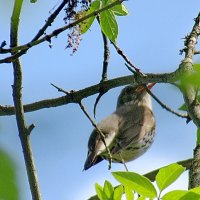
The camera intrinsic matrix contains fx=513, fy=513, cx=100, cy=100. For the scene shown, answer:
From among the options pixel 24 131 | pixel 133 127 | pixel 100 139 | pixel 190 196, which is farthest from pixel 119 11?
pixel 133 127

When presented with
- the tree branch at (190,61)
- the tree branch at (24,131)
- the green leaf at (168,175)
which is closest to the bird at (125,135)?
the tree branch at (190,61)

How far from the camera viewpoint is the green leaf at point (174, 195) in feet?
6.61

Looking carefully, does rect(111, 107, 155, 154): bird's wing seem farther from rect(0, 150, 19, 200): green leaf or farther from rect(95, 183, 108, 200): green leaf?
rect(0, 150, 19, 200): green leaf

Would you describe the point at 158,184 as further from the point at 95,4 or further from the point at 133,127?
the point at 133,127

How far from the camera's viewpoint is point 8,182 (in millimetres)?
643

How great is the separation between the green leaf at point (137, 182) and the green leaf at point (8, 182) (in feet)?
4.30

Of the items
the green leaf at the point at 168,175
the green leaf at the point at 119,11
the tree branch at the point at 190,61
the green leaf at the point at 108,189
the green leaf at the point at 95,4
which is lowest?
the green leaf at the point at 168,175

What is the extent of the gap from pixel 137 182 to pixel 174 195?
17 cm

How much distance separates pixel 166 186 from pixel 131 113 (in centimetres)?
648

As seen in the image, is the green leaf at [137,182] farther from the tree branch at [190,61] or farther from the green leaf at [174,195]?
the tree branch at [190,61]

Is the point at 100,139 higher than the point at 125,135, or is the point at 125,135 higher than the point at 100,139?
the point at 125,135

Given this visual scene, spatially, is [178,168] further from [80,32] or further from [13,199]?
[13,199]

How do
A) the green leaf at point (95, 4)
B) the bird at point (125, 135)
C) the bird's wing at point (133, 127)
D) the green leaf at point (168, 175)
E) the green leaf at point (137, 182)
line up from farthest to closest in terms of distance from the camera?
the bird's wing at point (133, 127)
the bird at point (125, 135)
the green leaf at point (95, 4)
the green leaf at point (168, 175)
the green leaf at point (137, 182)

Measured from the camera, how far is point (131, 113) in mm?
8547
